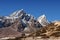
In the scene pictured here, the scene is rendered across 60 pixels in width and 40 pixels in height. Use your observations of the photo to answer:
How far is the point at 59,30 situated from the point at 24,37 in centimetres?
368

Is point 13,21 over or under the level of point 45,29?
over

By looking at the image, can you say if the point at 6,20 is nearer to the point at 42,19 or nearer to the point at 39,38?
the point at 42,19

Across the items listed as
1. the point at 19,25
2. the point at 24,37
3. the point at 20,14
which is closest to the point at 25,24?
the point at 19,25

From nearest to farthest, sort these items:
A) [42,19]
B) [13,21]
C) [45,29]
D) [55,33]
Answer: [55,33] → [45,29] → [42,19] → [13,21]

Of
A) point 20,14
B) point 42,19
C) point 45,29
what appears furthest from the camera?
point 20,14

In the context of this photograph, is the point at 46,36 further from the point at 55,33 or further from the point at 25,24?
the point at 25,24

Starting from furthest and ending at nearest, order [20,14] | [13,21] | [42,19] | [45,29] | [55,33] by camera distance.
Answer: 1. [20,14]
2. [13,21]
3. [42,19]
4. [45,29]
5. [55,33]

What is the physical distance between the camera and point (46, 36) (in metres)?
22.2

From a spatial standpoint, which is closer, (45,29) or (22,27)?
(45,29)

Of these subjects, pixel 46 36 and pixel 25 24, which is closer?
pixel 46 36

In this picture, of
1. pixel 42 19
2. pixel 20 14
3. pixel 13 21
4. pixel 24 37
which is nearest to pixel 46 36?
pixel 24 37

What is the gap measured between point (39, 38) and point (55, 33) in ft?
5.35

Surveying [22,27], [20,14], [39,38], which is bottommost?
[39,38]

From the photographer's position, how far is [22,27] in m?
122
